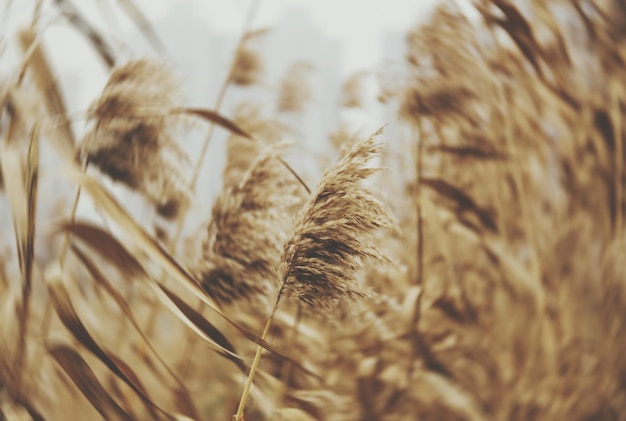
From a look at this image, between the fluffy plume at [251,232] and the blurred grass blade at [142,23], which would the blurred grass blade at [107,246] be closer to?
the fluffy plume at [251,232]

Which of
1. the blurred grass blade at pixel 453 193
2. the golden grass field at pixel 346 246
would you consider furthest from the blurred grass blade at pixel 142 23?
the blurred grass blade at pixel 453 193

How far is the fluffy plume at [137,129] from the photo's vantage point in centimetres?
45

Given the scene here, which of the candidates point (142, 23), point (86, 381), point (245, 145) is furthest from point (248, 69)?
point (86, 381)

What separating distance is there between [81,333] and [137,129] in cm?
18

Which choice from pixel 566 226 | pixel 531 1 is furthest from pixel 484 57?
pixel 566 226

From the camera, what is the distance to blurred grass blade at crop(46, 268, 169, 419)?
0.37 meters

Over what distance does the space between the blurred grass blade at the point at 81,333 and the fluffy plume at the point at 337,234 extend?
0.47 ft

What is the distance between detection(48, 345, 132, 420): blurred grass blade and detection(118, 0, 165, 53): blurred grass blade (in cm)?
35

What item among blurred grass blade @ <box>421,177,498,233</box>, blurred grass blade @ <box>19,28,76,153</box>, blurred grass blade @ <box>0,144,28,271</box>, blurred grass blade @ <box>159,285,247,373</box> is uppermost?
blurred grass blade @ <box>19,28,76,153</box>

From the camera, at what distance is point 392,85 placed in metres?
0.96

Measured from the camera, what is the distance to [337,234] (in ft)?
1.09

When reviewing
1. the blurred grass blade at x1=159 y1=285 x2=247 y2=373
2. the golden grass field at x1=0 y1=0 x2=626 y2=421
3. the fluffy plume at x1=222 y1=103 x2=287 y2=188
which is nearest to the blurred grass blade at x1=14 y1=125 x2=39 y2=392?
the golden grass field at x1=0 y1=0 x2=626 y2=421

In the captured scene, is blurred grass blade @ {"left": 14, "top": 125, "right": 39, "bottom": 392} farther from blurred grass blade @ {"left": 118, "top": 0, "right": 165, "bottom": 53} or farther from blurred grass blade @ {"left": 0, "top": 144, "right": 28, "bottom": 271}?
A: blurred grass blade @ {"left": 118, "top": 0, "right": 165, "bottom": 53}

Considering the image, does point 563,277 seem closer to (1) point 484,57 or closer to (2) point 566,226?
(2) point 566,226
